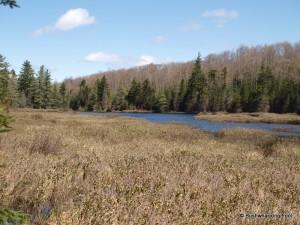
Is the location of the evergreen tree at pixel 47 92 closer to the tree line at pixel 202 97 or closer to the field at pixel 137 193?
the tree line at pixel 202 97

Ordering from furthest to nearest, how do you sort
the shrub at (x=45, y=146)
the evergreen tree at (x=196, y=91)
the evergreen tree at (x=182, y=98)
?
the evergreen tree at (x=182, y=98)
the evergreen tree at (x=196, y=91)
the shrub at (x=45, y=146)

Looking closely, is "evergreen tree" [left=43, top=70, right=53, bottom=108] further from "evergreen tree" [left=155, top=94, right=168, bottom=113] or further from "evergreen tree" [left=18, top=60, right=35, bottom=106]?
"evergreen tree" [left=155, top=94, right=168, bottom=113]

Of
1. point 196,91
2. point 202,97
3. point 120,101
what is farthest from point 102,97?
point 202,97

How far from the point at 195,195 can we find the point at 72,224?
8.82ft

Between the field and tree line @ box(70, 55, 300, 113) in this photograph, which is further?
tree line @ box(70, 55, 300, 113)

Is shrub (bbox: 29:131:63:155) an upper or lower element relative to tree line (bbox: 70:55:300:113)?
lower

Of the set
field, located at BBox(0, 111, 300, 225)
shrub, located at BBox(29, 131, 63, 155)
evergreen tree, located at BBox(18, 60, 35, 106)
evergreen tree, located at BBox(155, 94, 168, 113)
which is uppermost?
evergreen tree, located at BBox(18, 60, 35, 106)

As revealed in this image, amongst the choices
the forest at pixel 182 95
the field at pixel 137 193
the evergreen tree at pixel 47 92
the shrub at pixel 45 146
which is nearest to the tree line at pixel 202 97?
the forest at pixel 182 95

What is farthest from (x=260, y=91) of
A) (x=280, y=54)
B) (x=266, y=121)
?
(x=280, y=54)

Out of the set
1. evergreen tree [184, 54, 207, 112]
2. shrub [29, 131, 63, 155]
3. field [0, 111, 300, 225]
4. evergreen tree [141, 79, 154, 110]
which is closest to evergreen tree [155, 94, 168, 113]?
evergreen tree [141, 79, 154, 110]

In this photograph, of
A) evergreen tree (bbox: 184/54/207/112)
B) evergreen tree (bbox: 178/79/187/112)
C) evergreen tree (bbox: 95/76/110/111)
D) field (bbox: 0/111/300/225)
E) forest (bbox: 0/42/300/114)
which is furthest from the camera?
evergreen tree (bbox: 95/76/110/111)

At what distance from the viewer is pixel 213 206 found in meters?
5.70

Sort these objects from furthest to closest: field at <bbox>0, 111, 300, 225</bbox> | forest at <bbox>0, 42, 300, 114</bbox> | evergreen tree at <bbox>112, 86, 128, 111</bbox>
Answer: evergreen tree at <bbox>112, 86, 128, 111</bbox> < forest at <bbox>0, 42, 300, 114</bbox> < field at <bbox>0, 111, 300, 225</bbox>

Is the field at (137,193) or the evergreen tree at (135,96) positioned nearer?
the field at (137,193)
